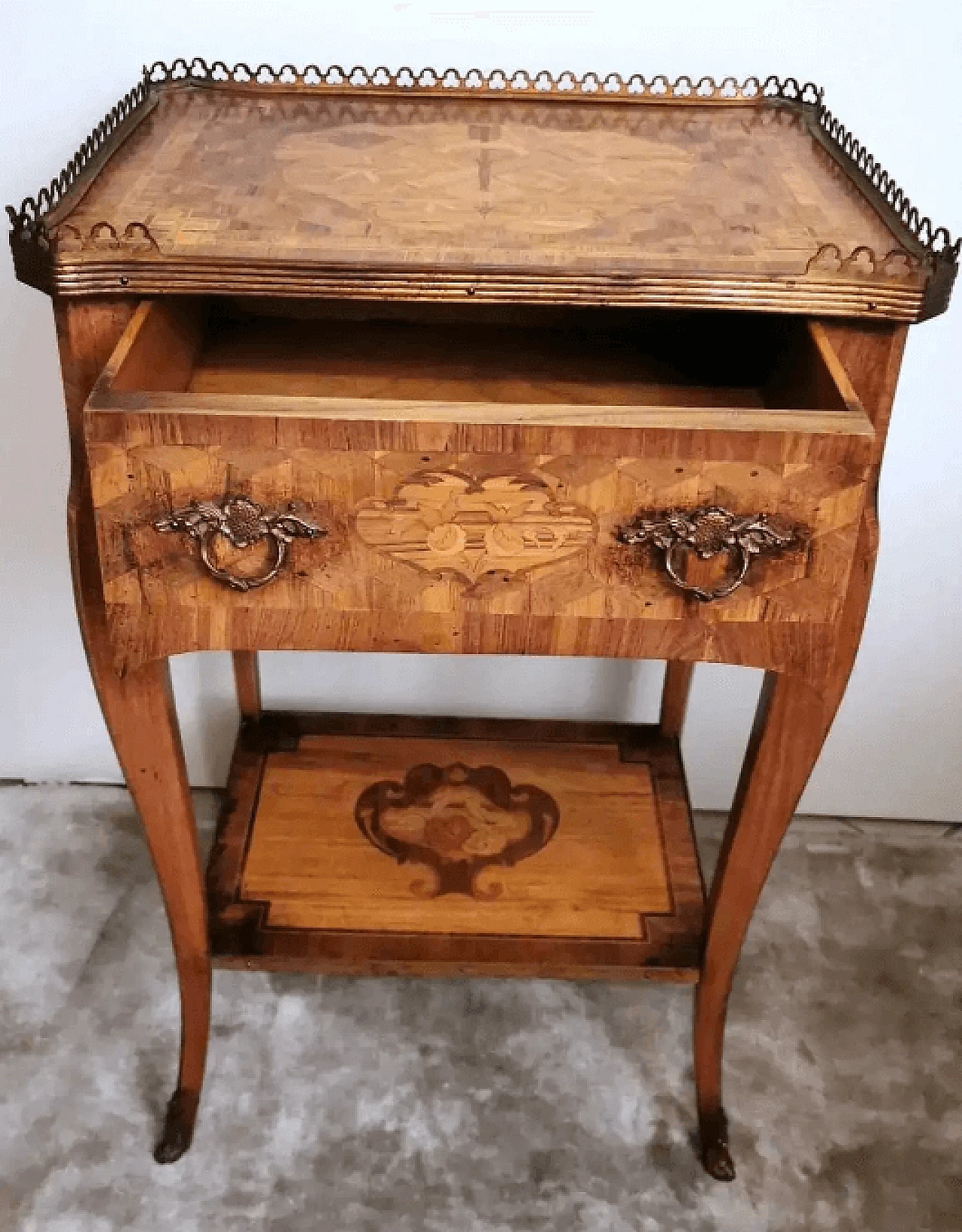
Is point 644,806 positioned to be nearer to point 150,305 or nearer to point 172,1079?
point 172,1079

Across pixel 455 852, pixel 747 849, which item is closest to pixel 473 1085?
pixel 455 852

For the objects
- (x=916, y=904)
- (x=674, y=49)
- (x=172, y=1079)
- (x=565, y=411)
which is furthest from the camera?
(x=916, y=904)

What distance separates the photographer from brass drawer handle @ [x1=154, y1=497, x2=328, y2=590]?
682 millimetres

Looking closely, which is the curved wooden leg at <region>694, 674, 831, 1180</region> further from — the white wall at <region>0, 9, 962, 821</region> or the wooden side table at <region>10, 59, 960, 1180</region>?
the white wall at <region>0, 9, 962, 821</region>

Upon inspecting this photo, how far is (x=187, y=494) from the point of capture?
2.23 feet

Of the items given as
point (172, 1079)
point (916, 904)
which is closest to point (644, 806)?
point (916, 904)

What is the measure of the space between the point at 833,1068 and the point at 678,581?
2.42ft

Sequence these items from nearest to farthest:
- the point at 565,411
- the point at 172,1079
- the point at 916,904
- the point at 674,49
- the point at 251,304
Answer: the point at 565,411 → the point at 251,304 → the point at 674,49 → the point at 172,1079 → the point at 916,904

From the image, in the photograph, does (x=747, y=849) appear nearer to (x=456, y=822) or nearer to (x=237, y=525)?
(x=456, y=822)

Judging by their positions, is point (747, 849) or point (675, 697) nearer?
point (747, 849)

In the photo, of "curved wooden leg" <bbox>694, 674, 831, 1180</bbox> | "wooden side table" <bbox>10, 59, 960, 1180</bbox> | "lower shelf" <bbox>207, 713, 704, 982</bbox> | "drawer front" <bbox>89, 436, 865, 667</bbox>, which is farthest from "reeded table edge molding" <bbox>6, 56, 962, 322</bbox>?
"lower shelf" <bbox>207, 713, 704, 982</bbox>

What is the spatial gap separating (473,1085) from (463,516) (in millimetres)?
714

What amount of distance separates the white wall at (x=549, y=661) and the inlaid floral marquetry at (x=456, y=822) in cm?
20

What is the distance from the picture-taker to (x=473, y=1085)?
1.19 m
